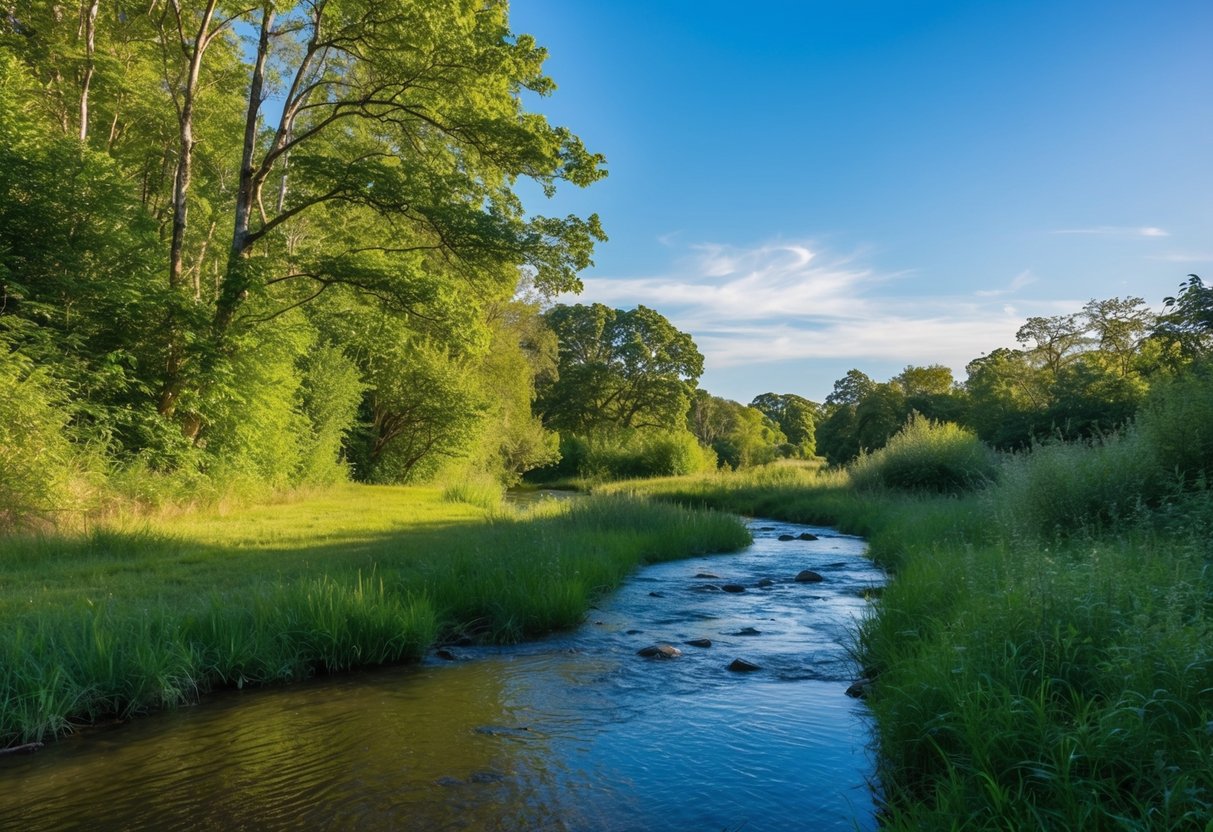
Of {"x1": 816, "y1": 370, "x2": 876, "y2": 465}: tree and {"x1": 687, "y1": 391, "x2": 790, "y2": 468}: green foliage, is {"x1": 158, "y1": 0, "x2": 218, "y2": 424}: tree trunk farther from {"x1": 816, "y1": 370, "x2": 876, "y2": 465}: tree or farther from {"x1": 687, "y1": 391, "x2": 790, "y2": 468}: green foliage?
{"x1": 687, "y1": 391, "x2": 790, "y2": 468}: green foliage

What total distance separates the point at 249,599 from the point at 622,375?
2083 inches

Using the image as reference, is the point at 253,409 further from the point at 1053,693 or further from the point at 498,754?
the point at 1053,693

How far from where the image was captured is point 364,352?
99.6 feet

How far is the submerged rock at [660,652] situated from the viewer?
7875 millimetres

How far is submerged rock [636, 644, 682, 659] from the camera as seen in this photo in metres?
7.88

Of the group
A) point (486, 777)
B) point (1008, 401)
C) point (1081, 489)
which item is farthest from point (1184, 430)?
point (1008, 401)

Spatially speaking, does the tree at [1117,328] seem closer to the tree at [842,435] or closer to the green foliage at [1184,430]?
the tree at [842,435]

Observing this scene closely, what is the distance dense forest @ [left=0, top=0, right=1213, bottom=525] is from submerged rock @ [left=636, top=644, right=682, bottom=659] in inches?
342

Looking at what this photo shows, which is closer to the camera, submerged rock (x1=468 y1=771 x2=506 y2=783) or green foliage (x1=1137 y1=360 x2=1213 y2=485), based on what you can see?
submerged rock (x1=468 y1=771 x2=506 y2=783)

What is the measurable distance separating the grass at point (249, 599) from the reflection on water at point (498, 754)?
34 centimetres

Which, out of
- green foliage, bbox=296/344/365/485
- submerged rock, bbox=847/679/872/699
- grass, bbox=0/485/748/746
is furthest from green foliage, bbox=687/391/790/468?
submerged rock, bbox=847/679/872/699

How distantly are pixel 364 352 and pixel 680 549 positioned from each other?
19.7 metres

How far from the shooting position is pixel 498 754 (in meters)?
5.34

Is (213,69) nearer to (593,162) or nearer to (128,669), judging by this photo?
(593,162)
